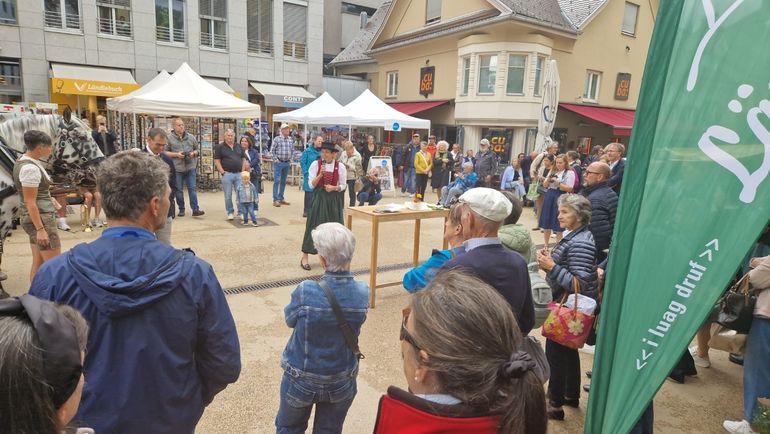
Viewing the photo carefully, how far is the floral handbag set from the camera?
2.98 metres

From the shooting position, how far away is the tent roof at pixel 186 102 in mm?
9758

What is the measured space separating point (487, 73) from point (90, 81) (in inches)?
579

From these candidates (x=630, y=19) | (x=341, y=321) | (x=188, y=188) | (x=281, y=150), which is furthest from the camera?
(x=630, y=19)

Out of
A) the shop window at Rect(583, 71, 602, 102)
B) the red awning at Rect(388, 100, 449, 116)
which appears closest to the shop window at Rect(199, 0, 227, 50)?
the red awning at Rect(388, 100, 449, 116)

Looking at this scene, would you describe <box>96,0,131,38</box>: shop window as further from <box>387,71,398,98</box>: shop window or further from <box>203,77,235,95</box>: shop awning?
<box>387,71,398,98</box>: shop window

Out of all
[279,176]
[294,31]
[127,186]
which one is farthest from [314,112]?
[127,186]

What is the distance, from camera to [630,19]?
20.6 meters

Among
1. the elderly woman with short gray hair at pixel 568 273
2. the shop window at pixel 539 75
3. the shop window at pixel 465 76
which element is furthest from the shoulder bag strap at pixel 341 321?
the shop window at pixel 465 76

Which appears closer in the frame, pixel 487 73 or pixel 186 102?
pixel 186 102

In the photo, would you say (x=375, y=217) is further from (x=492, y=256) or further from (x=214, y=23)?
(x=214, y=23)

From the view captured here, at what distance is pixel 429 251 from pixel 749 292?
4669 mm

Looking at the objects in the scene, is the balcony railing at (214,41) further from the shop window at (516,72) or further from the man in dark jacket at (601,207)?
the man in dark jacket at (601,207)

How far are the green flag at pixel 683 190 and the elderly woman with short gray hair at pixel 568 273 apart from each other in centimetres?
164

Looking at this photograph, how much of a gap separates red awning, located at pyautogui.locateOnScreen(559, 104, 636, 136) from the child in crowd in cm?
1485
